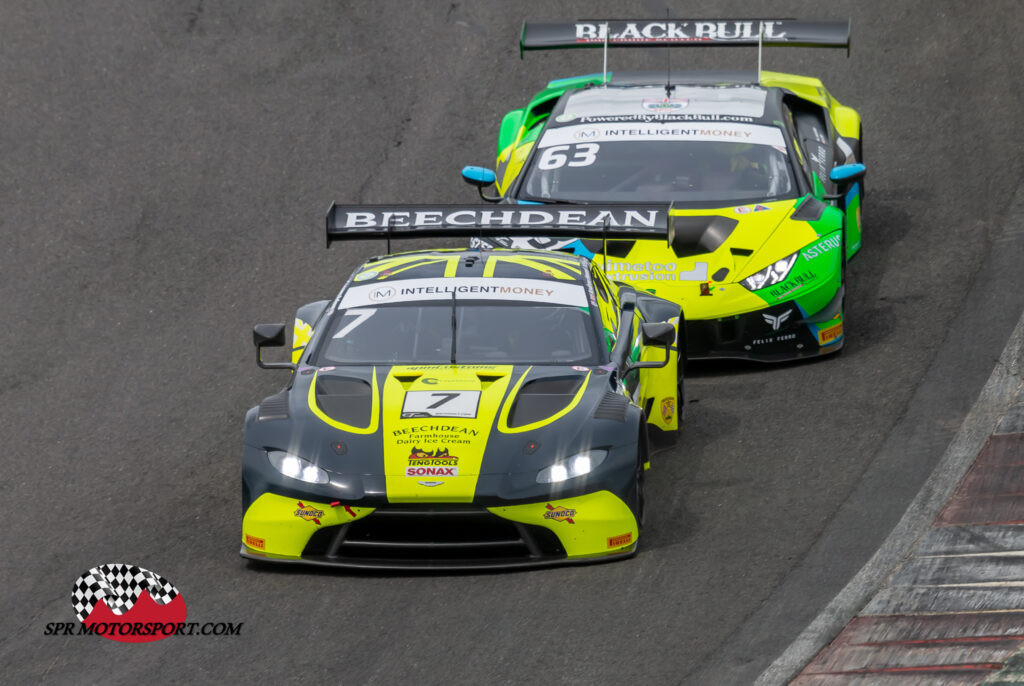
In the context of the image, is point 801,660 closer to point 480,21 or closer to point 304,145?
point 304,145

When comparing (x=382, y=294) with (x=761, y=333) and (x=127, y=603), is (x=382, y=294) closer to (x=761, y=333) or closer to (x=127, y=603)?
(x=127, y=603)

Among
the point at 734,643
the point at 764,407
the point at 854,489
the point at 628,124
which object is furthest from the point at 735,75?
the point at 734,643

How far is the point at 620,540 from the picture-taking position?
A: 780cm

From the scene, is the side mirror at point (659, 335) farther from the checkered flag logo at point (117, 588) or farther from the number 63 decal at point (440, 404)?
the checkered flag logo at point (117, 588)

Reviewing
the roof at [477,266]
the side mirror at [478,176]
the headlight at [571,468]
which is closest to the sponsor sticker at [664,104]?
the side mirror at [478,176]

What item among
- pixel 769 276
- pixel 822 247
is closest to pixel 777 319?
pixel 769 276

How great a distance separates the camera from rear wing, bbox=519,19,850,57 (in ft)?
46.0

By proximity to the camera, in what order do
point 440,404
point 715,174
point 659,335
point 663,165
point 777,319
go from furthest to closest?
point 663,165
point 715,174
point 777,319
point 659,335
point 440,404

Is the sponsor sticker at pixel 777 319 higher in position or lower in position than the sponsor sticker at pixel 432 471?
lower

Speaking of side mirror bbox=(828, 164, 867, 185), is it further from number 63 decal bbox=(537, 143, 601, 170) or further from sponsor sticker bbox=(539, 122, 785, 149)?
number 63 decal bbox=(537, 143, 601, 170)

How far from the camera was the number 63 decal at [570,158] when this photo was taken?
12.3m

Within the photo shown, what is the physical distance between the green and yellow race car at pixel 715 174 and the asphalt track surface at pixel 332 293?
0.49 meters

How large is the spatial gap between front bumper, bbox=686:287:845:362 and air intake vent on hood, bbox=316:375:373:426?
313 centimetres

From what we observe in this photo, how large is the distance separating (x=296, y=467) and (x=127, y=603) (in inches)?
37.7
